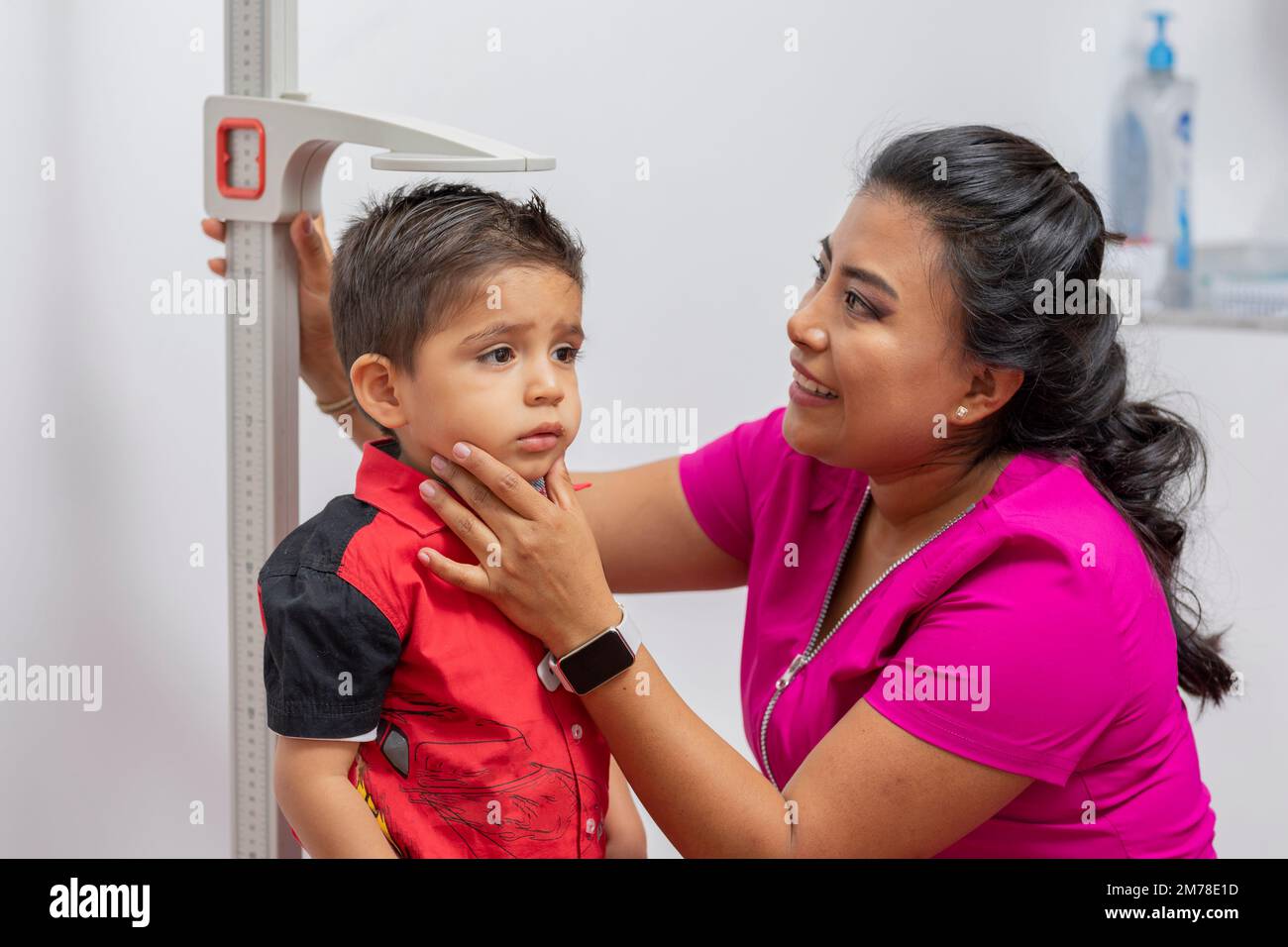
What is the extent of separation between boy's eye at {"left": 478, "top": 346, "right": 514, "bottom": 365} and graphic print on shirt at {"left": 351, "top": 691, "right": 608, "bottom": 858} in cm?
32

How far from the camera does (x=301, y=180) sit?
1484mm

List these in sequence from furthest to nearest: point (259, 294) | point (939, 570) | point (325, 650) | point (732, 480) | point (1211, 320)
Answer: point (1211, 320), point (732, 480), point (259, 294), point (939, 570), point (325, 650)

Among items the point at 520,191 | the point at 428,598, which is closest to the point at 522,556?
the point at 428,598

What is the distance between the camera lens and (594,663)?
122cm

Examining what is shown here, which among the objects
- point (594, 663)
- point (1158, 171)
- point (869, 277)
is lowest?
point (594, 663)

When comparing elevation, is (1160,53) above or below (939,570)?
above

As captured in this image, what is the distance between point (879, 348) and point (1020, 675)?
0.37 meters

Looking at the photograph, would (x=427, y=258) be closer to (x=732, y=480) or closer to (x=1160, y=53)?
(x=732, y=480)

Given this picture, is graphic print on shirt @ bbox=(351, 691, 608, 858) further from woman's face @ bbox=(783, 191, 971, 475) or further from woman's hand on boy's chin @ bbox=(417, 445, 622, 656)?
woman's face @ bbox=(783, 191, 971, 475)

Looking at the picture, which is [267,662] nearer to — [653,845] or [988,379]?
[988,379]

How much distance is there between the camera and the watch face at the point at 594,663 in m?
1.21

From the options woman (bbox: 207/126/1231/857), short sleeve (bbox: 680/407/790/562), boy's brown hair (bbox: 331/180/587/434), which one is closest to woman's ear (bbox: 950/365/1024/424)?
woman (bbox: 207/126/1231/857)

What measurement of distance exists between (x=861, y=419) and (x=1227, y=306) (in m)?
1.11

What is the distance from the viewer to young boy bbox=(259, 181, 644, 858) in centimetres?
116
